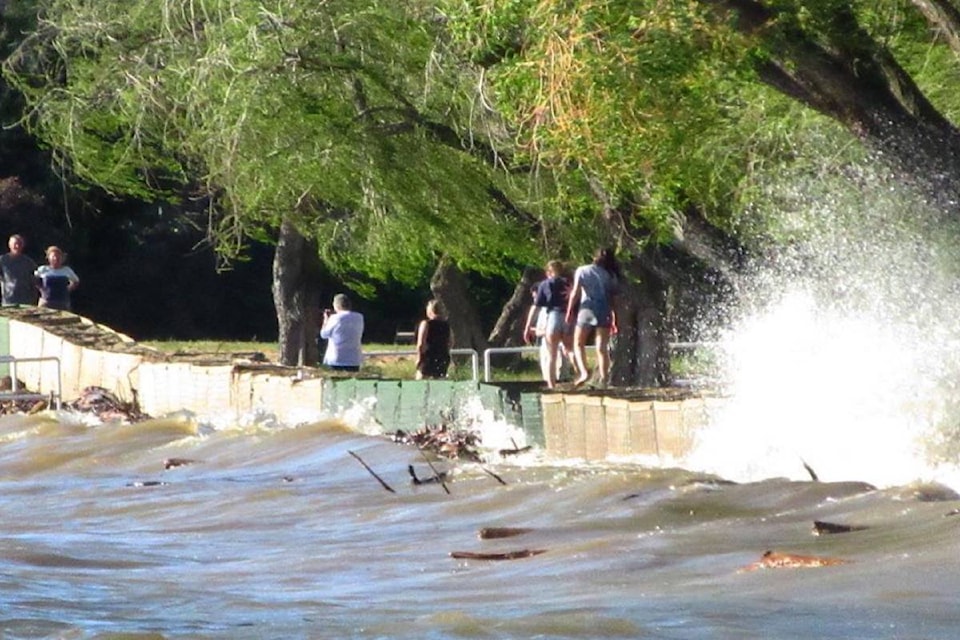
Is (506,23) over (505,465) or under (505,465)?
over

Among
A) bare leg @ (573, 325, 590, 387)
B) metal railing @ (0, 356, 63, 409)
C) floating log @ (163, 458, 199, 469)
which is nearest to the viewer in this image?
floating log @ (163, 458, 199, 469)

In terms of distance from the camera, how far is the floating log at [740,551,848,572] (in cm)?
859

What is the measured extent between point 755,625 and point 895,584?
0.95m

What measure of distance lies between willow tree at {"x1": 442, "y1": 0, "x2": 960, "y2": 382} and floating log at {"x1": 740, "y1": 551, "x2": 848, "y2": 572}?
16.5 ft

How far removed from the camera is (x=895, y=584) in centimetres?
807

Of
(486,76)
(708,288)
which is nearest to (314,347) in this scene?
(708,288)

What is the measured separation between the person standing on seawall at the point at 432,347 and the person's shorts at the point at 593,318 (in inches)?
77.1

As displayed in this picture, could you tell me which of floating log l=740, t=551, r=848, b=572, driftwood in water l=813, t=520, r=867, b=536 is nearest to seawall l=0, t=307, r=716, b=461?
driftwood in water l=813, t=520, r=867, b=536

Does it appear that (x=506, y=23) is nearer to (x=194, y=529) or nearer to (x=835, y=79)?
(x=835, y=79)

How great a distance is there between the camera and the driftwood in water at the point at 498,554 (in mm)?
9594

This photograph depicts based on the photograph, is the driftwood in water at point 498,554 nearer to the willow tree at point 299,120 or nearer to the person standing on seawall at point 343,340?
the person standing on seawall at point 343,340

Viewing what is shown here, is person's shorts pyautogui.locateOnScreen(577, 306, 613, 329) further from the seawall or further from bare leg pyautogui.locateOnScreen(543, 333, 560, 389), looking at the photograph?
the seawall

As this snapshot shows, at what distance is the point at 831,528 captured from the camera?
9.62m

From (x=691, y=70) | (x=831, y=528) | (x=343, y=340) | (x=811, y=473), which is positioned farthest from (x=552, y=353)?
(x=831, y=528)
